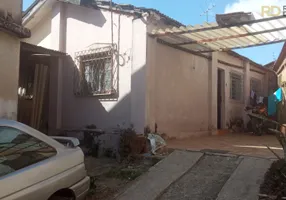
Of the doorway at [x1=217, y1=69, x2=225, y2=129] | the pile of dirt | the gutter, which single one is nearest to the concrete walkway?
the pile of dirt

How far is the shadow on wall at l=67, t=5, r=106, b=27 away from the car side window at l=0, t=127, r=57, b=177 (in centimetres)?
586

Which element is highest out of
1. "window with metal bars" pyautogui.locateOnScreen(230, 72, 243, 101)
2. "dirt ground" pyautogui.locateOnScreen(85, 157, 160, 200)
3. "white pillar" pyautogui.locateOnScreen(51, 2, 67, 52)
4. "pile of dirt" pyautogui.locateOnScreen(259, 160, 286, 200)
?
"white pillar" pyautogui.locateOnScreen(51, 2, 67, 52)

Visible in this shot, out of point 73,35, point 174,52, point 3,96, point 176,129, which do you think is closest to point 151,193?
point 3,96

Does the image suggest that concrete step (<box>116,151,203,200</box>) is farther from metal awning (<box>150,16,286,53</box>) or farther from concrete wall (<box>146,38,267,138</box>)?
metal awning (<box>150,16,286,53</box>)

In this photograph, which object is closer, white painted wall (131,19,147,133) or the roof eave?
the roof eave

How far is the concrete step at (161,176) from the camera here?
483 centimetres

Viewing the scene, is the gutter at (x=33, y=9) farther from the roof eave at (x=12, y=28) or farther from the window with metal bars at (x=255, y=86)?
the window with metal bars at (x=255, y=86)

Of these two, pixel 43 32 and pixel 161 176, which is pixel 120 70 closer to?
pixel 161 176

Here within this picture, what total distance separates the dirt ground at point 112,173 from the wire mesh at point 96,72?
216cm

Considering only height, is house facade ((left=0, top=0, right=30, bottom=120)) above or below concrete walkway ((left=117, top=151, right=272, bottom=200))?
above

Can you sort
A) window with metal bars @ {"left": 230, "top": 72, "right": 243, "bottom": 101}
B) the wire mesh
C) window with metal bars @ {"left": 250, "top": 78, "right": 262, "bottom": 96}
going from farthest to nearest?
window with metal bars @ {"left": 250, "top": 78, "right": 262, "bottom": 96}, window with metal bars @ {"left": 230, "top": 72, "right": 243, "bottom": 101}, the wire mesh

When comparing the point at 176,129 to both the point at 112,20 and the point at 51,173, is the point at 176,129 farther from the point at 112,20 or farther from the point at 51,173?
the point at 51,173

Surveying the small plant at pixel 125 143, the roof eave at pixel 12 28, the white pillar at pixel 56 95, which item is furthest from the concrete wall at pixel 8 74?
the white pillar at pixel 56 95

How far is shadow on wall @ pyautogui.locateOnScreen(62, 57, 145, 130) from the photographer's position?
26.2ft
